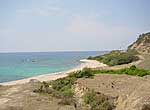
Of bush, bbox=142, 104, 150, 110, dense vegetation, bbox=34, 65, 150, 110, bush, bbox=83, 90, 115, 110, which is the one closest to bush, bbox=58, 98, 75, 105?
dense vegetation, bbox=34, 65, 150, 110

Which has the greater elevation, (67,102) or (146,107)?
(146,107)

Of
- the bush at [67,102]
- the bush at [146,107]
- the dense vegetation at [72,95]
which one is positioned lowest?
the bush at [67,102]

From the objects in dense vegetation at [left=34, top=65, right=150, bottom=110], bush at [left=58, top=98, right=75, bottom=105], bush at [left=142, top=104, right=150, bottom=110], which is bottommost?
bush at [left=58, top=98, right=75, bottom=105]

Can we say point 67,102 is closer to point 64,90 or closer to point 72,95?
point 72,95

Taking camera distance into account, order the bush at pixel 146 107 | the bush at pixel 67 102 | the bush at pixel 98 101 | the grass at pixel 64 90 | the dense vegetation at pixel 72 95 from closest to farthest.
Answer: the bush at pixel 146 107, the bush at pixel 98 101, the dense vegetation at pixel 72 95, the bush at pixel 67 102, the grass at pixel 64 90

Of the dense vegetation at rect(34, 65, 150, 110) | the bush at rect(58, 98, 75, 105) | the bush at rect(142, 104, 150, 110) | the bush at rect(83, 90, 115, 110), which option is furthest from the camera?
the bush at rect(58, 98, 75, 105)

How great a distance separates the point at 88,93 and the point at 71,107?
2.27 m

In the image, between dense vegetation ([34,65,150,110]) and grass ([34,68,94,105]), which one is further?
grass ([34,68,94,105])

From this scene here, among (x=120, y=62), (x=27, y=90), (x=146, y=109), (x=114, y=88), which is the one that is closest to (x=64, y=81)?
(x=27, y=90)

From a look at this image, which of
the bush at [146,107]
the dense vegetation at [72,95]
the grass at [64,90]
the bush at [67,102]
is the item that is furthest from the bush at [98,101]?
the bush at [146,107]

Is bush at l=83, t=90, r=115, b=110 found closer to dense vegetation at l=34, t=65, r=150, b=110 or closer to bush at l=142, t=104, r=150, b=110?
dense vegetation at l=34, t=65, r=150, b=110

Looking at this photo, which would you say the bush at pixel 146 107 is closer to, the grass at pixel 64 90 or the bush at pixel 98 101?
the bush at pixel 98 101

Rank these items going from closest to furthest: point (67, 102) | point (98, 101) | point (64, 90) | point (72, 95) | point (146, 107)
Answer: point (146, 107)
point (98, 101)
point (67, 102)
point (72, 95)
point (64, 90)

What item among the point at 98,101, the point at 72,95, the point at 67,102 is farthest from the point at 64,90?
the point at 98,101
